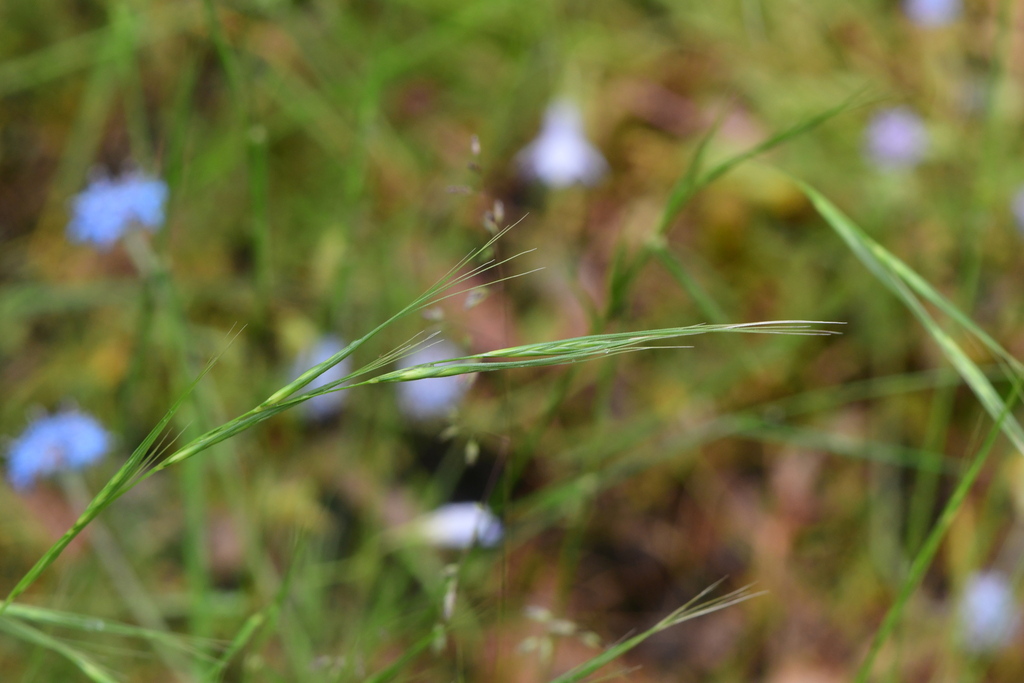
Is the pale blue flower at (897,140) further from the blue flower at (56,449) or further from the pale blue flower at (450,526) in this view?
the blue flower at (56,449)

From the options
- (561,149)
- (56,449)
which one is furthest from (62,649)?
(561,149)

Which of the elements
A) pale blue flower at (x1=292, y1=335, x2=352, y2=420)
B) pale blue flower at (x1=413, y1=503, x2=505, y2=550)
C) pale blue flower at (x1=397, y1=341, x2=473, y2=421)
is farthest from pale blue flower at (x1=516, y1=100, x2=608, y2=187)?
pale blue flower at (x1=413, y1=503, x2=505, y2=550)

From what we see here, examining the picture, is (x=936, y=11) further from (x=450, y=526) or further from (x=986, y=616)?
(x=450, y=526)

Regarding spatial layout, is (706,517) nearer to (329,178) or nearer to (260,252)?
(260,252)

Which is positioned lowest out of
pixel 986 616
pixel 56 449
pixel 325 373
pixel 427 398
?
pixel 986 616

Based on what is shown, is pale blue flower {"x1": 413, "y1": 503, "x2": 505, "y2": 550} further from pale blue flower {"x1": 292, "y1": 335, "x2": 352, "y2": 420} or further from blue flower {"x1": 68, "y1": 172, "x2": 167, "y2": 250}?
blue flower {"x1": 68, "y1": 172, "x2": 167, "y2": 250}

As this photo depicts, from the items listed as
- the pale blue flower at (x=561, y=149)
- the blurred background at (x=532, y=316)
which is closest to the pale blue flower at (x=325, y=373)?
the blurred background at (x=532, y=316)
